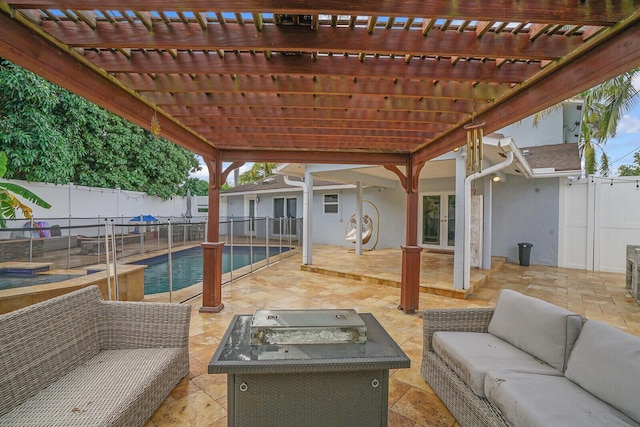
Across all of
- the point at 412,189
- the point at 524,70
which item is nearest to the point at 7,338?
the point at 524,70

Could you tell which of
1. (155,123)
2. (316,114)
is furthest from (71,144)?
(316,114)

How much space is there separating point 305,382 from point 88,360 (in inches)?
68.0

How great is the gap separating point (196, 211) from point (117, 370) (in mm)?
17664

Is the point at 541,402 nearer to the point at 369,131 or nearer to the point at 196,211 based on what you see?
the point at 369,131

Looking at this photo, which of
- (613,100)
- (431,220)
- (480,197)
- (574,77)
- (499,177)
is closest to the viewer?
(574,77)

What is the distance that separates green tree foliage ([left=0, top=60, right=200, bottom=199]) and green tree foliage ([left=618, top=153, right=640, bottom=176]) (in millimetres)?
26924

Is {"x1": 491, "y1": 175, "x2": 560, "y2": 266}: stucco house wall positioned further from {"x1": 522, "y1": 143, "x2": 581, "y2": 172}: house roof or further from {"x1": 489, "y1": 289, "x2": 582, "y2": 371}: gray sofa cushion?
{"x1": 489, "y1": 289, "x2": 582, "y2": 371}: gray sofa cushion

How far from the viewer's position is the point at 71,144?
1123 centimetres

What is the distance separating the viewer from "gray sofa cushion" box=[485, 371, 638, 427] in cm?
155

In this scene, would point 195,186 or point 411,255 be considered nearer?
point 411,255

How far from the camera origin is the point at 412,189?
4832 millimetres

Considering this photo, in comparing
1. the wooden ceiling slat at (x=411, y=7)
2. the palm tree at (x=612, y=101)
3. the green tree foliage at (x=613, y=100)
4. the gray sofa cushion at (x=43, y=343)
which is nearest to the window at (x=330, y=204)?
the palm tree at (x=612, y=101)

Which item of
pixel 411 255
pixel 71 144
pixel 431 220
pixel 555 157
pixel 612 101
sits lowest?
pixel 411 255

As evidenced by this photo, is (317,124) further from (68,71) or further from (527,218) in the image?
(527,218)
